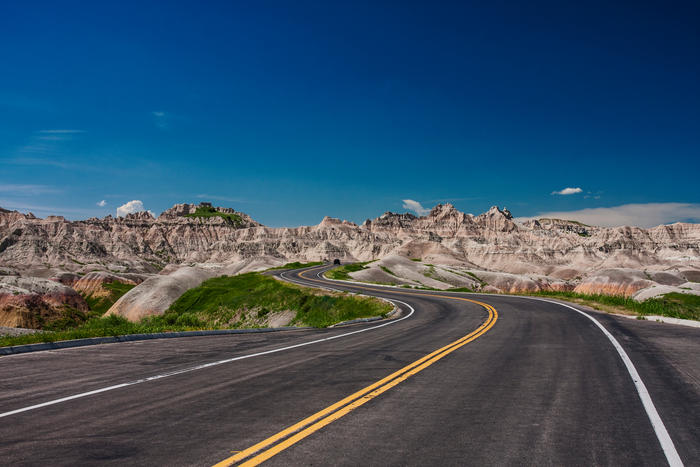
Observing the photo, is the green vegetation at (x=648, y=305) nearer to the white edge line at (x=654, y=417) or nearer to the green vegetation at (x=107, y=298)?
the white edge line at (x=654, y=417)

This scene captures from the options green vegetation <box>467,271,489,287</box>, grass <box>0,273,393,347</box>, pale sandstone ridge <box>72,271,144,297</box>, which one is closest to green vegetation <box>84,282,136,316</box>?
pale sandstone ridge <box>72,271,144,297</box>

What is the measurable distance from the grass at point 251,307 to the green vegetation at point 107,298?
36.7 metres

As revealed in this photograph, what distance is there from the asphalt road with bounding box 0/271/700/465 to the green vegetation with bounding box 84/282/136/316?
85.5 m

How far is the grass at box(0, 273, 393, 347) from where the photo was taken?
3381cm

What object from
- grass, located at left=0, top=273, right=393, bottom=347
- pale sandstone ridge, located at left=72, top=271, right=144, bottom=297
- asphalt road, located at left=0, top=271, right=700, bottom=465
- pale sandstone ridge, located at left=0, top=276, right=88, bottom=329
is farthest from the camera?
pale sandstone ridge, located at left=72, top=271, right=144, bottom=297

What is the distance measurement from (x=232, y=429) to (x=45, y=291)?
3203 inches

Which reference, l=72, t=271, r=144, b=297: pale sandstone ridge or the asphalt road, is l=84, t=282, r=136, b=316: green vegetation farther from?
the asphalt road

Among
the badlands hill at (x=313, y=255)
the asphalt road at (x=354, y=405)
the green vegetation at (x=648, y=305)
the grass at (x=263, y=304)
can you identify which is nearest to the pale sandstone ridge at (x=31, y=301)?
the badlands hill at (x=313, y=255)

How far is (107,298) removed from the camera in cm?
8950

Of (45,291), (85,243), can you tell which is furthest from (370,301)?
(85,243)

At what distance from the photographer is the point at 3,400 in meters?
6.61

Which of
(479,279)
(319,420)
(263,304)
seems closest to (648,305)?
(319,420)

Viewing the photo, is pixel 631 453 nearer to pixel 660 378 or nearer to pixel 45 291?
pixel 660 378

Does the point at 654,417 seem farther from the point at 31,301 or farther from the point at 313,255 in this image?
the point at 313,255
